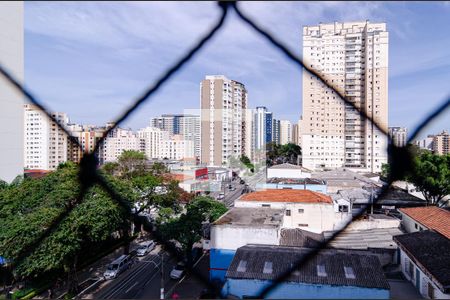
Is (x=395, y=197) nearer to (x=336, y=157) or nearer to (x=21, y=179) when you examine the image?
(x=336, y=157)

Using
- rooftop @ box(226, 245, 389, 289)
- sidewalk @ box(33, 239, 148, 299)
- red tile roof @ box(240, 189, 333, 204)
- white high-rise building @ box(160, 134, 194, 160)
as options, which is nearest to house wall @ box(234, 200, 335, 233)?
red tile roof @ box(240, 189, 333, 204)

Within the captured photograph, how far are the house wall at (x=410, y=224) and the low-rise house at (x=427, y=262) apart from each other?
1162 mm

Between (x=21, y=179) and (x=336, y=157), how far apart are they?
9.85 metres

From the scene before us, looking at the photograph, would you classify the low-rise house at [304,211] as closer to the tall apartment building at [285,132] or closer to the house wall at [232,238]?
the house wall at [232,238]

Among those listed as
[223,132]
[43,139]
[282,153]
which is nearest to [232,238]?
[43,139]

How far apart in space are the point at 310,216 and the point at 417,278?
9.61 feet

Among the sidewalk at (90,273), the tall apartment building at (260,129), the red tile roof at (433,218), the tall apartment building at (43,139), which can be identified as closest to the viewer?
the tall apartment building at (43,139)

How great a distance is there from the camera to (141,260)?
714 cm

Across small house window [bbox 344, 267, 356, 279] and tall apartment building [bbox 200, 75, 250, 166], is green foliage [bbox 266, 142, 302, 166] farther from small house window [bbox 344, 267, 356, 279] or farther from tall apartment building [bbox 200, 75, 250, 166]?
small house window [bbox 344, 267, 356, 279]

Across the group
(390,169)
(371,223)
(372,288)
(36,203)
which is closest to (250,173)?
(371,223)

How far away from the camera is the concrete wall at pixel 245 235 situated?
4.83m

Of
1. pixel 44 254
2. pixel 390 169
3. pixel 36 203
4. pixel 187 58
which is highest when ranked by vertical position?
pixel 187 58

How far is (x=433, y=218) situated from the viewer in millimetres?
5363

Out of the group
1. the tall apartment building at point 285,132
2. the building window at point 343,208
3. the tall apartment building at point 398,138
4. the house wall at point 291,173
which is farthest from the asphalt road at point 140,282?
the tall apartment building at point 285,132
